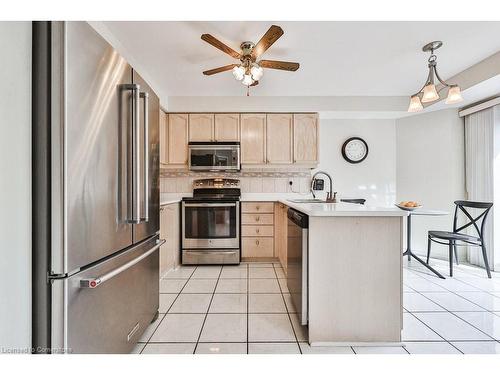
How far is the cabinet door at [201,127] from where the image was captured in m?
3.72

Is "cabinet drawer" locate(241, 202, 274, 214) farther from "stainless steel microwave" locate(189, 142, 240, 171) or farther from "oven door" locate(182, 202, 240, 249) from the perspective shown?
"stainless steel microwave" locate(189, 142, 240, 171)

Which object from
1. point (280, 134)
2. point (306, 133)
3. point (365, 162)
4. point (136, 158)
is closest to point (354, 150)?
point (365, 162)

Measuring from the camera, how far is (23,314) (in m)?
0.89

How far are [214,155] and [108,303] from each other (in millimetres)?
2694

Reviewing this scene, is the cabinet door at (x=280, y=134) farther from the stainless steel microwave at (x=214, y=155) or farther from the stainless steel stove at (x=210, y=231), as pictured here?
the stainless steel stove at (x=210, y=231)

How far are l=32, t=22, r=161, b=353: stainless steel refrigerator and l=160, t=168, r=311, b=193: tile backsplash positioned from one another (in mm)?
2699

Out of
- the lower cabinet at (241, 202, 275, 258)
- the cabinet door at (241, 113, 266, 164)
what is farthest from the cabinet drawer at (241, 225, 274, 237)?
the cabinet door at (241, 113, 266, 164)

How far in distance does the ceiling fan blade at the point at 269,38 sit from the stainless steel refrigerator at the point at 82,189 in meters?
1.03

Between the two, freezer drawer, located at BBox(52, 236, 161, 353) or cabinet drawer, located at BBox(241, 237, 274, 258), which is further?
cabinet drawer, located at BBox(241, 237, 274, 258)

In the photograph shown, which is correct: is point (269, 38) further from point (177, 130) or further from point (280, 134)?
point (177, 130)

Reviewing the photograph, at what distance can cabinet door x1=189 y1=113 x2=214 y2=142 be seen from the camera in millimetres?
3725

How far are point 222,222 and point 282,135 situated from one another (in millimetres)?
1585

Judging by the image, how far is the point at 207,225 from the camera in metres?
3.41

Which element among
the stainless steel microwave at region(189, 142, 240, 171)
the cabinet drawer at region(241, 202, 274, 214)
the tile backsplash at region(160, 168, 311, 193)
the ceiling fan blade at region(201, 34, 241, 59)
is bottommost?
the cabinet drawer at region(241, 202, 274, 214)
